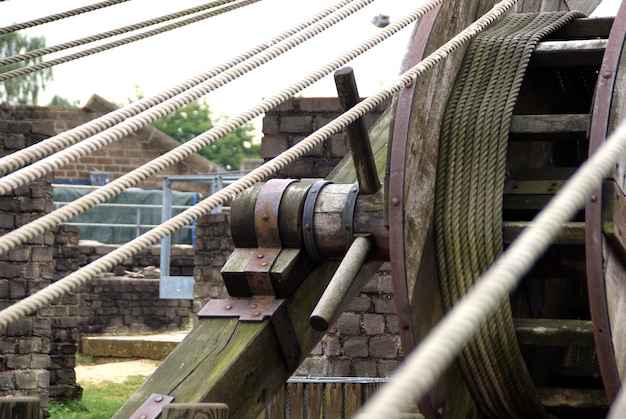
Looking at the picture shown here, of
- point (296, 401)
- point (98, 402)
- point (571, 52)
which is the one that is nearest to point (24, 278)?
point (98, 402)

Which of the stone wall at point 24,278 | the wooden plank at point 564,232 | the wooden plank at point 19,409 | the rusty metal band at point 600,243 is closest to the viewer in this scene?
the wooden plank at point 19,409

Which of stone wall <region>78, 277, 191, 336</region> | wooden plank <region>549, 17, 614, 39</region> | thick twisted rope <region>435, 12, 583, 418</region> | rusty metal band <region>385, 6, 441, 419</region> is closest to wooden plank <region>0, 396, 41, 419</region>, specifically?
rusty metal band <region>385, 6, 441, 419</region>

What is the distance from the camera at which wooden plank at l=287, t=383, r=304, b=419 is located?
5664 mm

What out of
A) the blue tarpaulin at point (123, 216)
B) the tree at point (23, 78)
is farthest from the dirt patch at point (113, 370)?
the tree at point (23, 78)

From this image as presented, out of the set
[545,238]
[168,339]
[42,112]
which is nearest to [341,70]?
[545,238]

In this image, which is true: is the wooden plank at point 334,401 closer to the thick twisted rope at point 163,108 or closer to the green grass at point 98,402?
the thick twisted rope at point 163,108

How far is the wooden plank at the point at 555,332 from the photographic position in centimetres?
341

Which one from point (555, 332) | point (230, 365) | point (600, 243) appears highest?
point (600, 243)

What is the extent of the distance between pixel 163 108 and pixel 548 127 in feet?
4.87

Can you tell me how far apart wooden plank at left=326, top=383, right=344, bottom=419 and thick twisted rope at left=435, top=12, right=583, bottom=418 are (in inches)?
79.3

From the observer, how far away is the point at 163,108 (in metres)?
2.85

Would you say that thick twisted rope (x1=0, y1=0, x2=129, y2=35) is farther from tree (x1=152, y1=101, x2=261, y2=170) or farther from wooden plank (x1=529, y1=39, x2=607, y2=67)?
tree (x1=152, y1=101, x2=261, y2=170)

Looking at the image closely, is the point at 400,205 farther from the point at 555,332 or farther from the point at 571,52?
the point at 571,52

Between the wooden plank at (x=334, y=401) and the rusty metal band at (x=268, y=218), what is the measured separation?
215cm
